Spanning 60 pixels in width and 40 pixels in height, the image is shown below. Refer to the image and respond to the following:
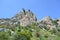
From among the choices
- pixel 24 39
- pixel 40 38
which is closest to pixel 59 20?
pixel 40 38

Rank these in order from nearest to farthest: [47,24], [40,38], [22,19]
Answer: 1. [40,38]
2. [47,24]
3. [22,19]

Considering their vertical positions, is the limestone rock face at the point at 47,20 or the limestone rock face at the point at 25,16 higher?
the limestone rock face at the point at 25,16

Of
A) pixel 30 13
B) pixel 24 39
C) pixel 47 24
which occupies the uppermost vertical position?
pixel 30 13

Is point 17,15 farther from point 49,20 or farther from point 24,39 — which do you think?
point 24,39

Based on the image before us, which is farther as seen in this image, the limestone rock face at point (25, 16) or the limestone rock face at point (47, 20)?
the limestone rock face at point (25, 16)

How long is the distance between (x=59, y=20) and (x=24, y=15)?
1528 cm

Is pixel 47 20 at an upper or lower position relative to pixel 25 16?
lower

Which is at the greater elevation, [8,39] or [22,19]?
[22,19]

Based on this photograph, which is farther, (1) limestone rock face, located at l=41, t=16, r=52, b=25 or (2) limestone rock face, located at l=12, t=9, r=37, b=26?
(2) limestone rock face, located at l=12, t=9, r=37, b=26

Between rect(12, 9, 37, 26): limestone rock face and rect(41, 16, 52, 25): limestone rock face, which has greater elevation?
rect(12, 9, 37, 26): limestone rock face

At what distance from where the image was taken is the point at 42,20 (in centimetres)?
10175

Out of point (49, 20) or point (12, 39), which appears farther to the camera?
point (49, 20)

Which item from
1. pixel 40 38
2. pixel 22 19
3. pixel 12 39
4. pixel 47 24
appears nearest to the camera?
pixel 12 39

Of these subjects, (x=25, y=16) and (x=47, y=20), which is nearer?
(x=47, y=20)
